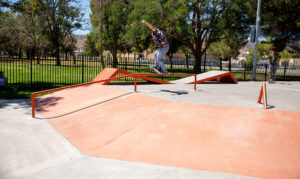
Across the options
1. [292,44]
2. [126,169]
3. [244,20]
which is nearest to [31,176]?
[126,169]

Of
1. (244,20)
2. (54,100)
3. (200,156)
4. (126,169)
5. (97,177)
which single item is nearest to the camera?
(97,177)

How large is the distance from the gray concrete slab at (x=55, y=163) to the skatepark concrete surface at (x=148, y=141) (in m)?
0.02

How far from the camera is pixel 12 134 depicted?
225 inches

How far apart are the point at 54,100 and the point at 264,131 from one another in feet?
24.3

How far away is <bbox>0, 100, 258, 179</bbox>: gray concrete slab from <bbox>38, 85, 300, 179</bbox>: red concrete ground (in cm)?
23

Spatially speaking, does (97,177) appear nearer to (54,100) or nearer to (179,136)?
(179,136)

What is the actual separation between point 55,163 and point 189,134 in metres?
2.88

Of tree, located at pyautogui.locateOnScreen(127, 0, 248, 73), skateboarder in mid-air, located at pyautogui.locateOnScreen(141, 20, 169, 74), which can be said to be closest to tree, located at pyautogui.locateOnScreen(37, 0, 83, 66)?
tree, located at pyautogui.locateOnScreen(127, 0, 248, 73)

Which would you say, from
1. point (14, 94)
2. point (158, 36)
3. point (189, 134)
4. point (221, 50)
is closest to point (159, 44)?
point (158, 36)

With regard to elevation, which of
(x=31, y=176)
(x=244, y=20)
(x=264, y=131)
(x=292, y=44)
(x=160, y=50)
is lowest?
(x=31, y=176)

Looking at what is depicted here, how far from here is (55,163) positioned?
171 inches

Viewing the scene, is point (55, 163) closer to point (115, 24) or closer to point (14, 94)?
point (14, 94)

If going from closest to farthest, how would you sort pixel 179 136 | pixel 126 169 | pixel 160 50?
1. pixel 126 169
2. pixel 179 136
3. pixel 160 50

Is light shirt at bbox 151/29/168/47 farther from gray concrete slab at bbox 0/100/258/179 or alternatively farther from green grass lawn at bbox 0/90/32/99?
green grass lawn at bbox 0/90/32/99
